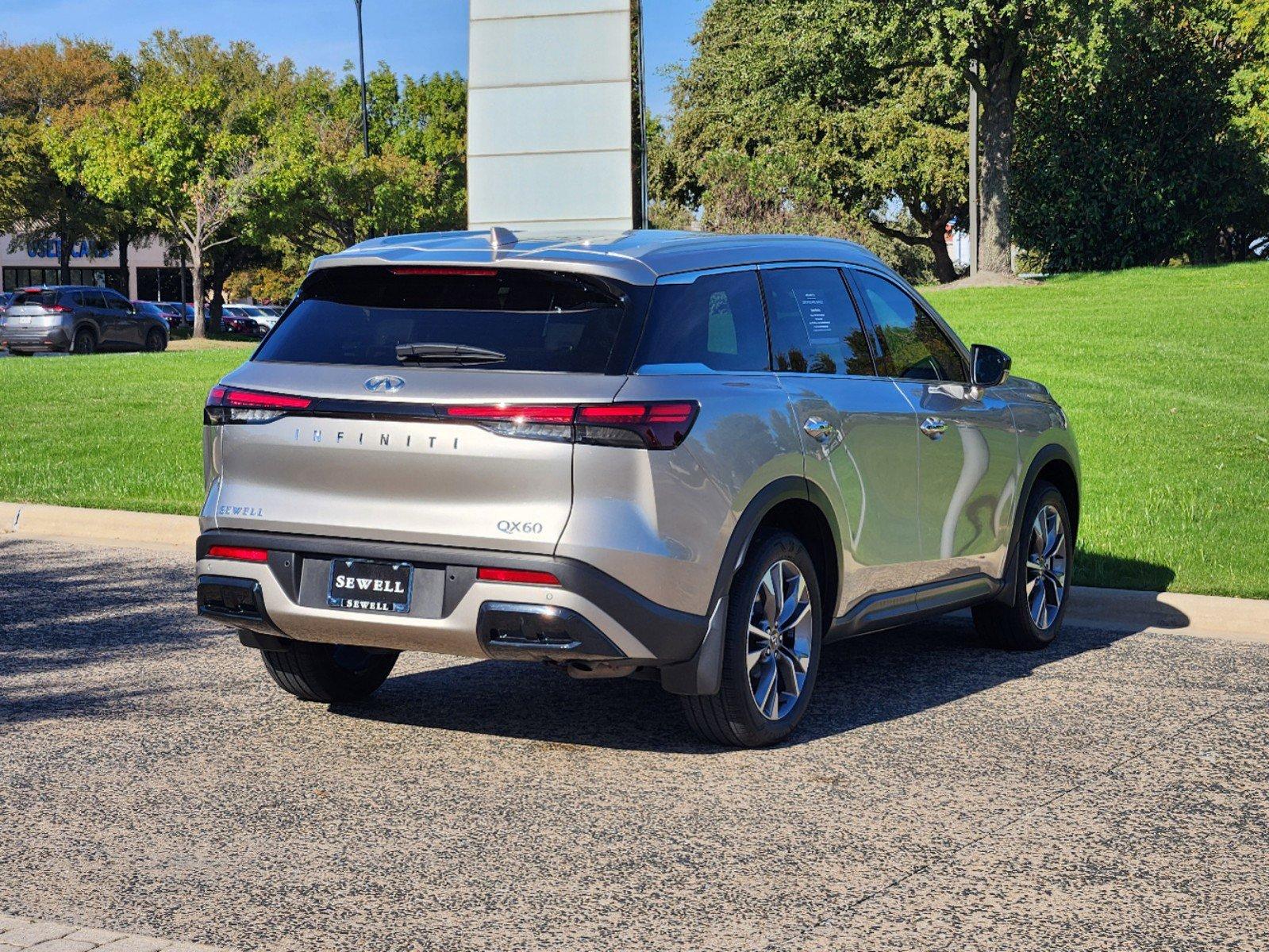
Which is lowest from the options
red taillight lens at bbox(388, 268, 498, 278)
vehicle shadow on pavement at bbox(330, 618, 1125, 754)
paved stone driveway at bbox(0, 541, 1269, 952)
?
vehicle shadow on pavement at bbox(330, 618, 1125, 754)

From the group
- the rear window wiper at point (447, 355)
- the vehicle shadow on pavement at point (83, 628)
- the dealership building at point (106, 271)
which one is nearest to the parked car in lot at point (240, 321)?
the dealership building at point (106, 271)

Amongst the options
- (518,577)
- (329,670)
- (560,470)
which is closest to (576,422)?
(560,470)

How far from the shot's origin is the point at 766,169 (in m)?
49.8

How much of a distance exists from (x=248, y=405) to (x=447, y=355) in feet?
2.54

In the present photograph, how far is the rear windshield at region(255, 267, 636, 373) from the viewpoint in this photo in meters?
5.37

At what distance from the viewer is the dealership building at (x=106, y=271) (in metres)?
86.4

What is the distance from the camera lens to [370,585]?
5395mm

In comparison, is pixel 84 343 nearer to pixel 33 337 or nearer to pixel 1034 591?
pixel 33 337

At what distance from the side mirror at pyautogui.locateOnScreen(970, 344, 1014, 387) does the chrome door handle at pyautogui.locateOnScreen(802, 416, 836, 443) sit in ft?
4.67

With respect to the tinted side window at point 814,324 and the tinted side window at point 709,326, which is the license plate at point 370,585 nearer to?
the tinted side window at point 709,326

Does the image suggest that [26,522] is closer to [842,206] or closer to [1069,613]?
[1069,613]

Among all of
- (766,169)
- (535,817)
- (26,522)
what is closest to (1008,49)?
(766,169)

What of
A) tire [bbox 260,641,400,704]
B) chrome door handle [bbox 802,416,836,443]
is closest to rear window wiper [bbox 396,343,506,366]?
chrome door handle [bbox 802,416,836,443]

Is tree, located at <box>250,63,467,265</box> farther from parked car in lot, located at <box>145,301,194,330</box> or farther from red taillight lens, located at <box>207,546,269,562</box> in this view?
red taillight lens, located at <box>207,546,269,562</box>
